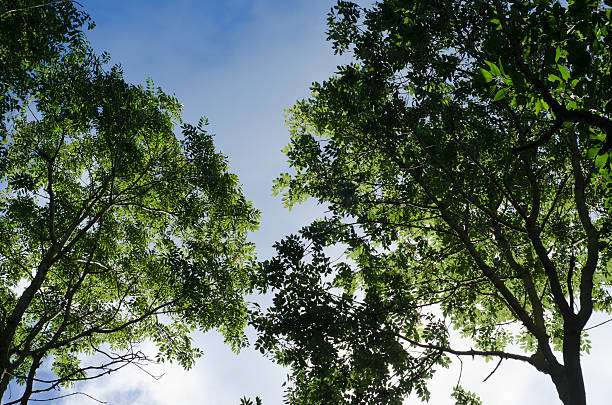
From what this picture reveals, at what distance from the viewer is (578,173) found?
8.69 metres

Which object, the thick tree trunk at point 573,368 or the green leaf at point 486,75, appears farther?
the thick tree trunk at point 573,368

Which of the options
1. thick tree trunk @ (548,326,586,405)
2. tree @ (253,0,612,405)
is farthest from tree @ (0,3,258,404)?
thick tree trunk @ (548,326,586,405)

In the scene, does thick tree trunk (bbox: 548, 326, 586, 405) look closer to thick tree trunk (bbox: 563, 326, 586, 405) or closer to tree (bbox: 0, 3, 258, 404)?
thick tree trunk (bbox: 563, 326, 586, 405)

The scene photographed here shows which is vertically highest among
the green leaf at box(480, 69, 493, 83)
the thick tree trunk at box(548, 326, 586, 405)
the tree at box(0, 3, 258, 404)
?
the tree at box(0, 3, 258, 404)

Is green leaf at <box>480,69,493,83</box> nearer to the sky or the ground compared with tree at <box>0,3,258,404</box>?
nearer to the ground

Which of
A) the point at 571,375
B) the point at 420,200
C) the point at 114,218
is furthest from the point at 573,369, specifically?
the point at 114,218

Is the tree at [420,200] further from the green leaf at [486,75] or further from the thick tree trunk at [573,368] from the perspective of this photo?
the green leaf at [486,75]

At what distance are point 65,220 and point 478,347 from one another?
44.0 ft

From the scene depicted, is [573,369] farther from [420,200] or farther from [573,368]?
[420,200]

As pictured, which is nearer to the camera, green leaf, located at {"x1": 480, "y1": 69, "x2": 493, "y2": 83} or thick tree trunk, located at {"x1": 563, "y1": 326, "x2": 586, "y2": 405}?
green leaf, located at {"x1": 480, "y1": 69, "x2": 493, "y2": 83}

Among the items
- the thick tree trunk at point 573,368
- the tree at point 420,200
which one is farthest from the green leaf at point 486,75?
the thick tree trunk at point 573,368

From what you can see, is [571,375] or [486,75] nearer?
[486,75]

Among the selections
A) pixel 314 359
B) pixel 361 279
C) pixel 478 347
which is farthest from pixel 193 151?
pixel 478 347

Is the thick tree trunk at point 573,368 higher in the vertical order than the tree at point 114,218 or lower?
lower
